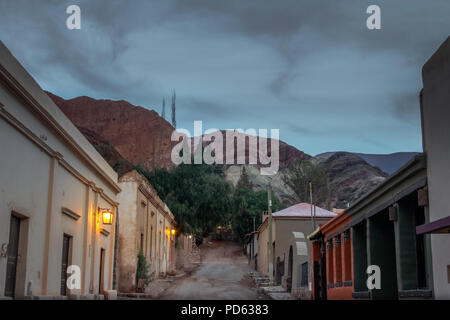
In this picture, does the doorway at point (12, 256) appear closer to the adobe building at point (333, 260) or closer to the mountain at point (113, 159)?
the adobe building at point (333, 260)

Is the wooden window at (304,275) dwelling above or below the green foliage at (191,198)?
below

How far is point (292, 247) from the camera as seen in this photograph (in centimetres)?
2564

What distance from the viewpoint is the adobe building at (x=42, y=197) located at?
912 centimetres

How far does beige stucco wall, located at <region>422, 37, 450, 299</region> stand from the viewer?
9000 mm

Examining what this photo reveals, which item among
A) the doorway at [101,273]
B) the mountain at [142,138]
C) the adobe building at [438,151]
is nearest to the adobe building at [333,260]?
the adobe building at [438,151]

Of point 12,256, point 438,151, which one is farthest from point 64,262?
point 438,151

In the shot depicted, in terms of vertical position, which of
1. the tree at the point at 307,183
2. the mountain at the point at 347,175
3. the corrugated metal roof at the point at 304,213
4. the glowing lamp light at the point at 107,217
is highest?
the mountain at the point at 347,175

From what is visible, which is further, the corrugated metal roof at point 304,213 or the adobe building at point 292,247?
the corrugated metal roof at point 304,213

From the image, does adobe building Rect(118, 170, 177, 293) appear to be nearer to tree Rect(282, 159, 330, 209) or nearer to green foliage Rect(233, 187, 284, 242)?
green foliage Rect(233, 187, 284, 242)

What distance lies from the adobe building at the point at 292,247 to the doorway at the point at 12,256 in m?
14.8

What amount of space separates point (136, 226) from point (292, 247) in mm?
7316

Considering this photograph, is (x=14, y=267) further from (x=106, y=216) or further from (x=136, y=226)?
(x=136, y=226)
